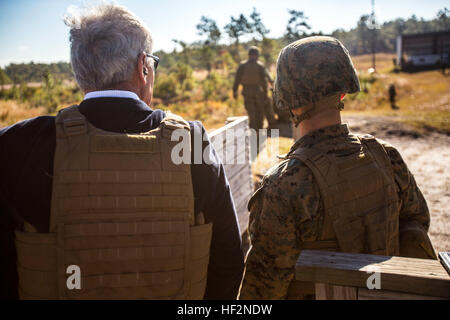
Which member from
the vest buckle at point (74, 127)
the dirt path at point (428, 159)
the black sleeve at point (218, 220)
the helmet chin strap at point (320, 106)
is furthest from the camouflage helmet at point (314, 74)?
the dirt path at point (428, 159)

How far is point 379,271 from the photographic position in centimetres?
112

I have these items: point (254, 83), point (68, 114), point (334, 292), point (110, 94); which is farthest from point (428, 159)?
point (68, 114)

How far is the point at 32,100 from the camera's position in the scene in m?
6.83

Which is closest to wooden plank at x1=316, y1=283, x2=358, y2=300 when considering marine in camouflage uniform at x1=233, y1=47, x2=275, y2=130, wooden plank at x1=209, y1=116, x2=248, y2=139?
wooden plank at x1=209, y1=116, x2=248, y2=139

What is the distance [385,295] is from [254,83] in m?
9.01

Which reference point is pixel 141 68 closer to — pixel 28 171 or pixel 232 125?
pixel 28 171

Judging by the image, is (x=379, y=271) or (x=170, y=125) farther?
(x=170, y=125)

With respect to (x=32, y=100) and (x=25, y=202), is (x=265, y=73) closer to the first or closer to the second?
(x=32, y=100)

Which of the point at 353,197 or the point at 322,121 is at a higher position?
the point at 322,121

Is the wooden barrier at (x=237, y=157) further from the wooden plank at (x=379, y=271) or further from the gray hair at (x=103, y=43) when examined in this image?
the wooden plank at (x=379, y=271)

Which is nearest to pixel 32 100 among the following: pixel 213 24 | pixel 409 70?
pixel 213 24

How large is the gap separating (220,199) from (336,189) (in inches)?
18.9

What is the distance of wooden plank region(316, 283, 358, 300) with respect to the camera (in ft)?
3.86

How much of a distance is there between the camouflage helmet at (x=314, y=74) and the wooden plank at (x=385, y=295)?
810 mm
